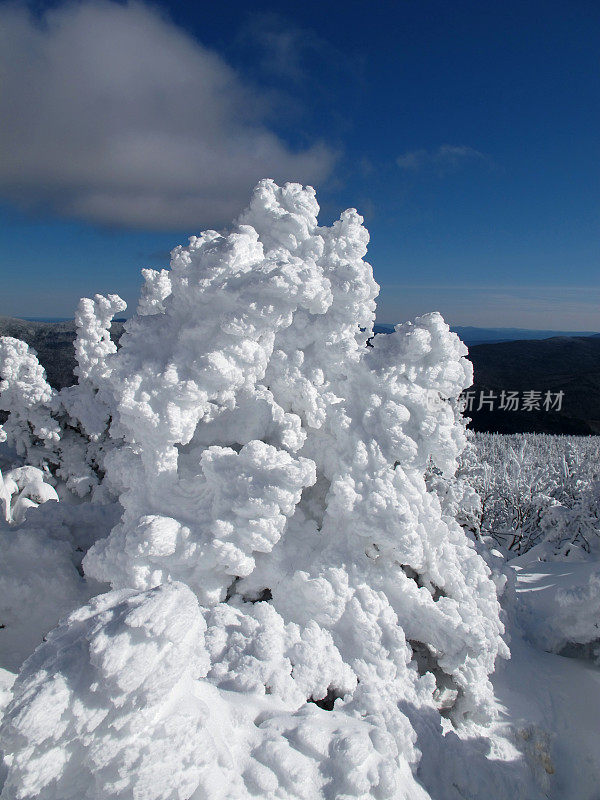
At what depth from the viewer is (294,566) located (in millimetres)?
6141

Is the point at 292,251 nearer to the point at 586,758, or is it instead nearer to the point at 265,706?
the point at 265,706

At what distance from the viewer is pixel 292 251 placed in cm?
721

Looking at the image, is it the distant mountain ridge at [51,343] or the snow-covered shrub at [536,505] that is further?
the distant mountain ridge at [51,343]

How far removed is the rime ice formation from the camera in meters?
4.10

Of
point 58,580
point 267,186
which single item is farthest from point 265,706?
point 267,186

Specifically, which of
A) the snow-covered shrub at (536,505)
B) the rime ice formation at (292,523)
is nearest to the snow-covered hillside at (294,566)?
the rime ice formation at (292,523)

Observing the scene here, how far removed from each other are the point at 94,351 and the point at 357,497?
38.0ft

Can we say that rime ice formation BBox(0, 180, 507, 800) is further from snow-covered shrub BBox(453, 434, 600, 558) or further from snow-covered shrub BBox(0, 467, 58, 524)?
snow-covered shrub BBox(453, 434, 600, 558)

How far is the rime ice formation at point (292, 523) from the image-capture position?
13.5 ft

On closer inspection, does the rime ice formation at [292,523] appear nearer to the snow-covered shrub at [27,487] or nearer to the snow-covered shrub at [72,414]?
the snow-covered shrub at [27,487]

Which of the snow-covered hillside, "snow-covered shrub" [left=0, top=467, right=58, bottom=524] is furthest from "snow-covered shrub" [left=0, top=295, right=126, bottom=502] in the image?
the snow-covered hillside

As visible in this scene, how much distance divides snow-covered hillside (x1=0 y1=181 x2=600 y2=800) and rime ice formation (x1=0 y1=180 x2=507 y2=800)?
1.0 inches

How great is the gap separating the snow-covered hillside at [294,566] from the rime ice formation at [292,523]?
2 cm

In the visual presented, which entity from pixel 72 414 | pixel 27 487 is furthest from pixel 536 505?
pixel 27 487
